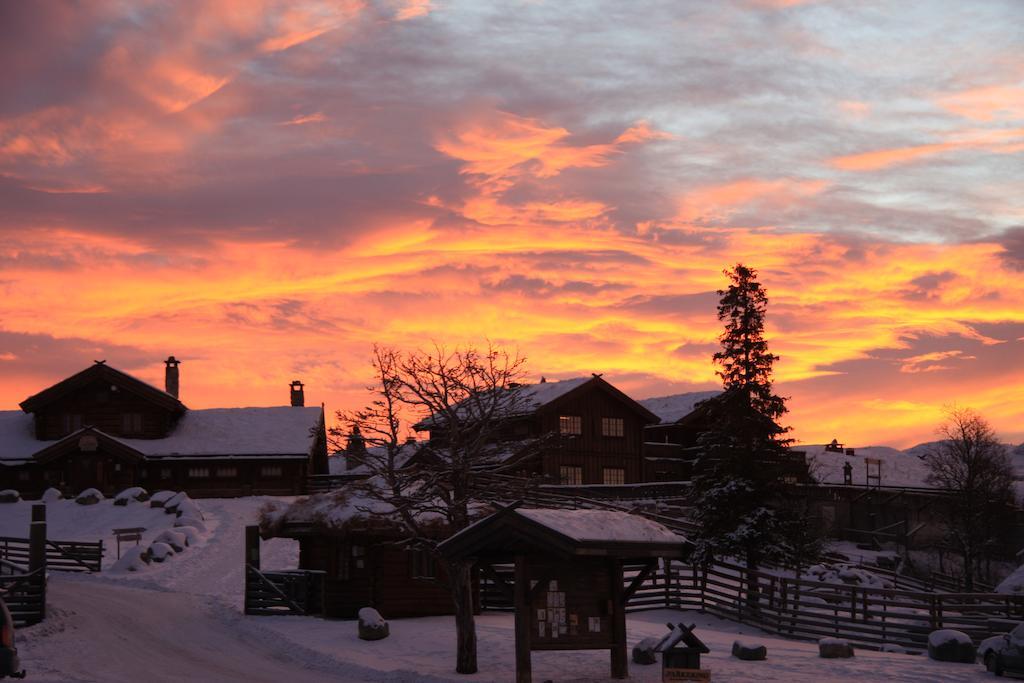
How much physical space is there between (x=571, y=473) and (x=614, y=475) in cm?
323

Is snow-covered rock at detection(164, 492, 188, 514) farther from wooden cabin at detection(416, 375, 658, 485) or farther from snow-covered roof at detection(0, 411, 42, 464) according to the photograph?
wooden cabin at detection(416, 375, 658, 485)

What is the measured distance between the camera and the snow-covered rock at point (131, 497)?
196 ft

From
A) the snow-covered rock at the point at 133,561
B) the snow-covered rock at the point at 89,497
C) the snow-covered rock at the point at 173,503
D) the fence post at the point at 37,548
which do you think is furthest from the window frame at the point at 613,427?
the fence post at the point at 37,548

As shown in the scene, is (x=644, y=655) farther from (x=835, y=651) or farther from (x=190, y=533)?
Answer: (x=190, y=533)

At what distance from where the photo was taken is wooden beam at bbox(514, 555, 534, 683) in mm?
24141

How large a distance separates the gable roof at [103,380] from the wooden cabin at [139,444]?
6cm

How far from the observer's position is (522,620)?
79.3 feet

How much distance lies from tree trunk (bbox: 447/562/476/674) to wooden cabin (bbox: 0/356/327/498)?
41.2 meters

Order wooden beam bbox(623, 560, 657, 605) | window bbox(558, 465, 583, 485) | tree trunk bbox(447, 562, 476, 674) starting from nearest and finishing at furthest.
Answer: wooden beam bbox(623, 560, 657, 605)
tree trunk bbox(447, 562, 476, 674)
window bbox(558, 465, 583, 485)

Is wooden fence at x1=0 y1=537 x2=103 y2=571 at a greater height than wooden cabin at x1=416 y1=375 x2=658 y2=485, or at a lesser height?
lesser

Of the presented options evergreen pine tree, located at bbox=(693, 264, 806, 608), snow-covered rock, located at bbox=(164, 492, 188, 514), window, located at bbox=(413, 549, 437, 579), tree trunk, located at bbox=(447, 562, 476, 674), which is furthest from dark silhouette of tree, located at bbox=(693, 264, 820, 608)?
snow-covered rock, located at bbox=(164, 492, 188, 514)

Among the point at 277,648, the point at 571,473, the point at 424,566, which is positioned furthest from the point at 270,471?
the point at 277,648

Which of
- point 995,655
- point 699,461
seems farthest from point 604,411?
point 995,655

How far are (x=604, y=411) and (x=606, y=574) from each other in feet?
152
